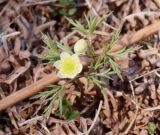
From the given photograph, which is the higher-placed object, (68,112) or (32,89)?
(32,89)

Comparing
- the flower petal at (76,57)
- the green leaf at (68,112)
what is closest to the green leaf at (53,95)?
the green leaf at (68,112)

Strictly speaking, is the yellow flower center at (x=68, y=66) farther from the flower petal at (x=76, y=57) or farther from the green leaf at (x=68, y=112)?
the green leaf at (x=68, y=112)

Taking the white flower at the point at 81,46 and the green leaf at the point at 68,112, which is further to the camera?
the green leaf at the point at 68,112

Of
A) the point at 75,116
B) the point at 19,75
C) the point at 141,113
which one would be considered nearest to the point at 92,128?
the point at 75,116

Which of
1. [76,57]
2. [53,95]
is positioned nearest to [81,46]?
[76,57]

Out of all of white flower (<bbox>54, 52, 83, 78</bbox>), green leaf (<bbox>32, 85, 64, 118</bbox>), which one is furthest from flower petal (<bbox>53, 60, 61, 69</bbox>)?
green leaf (<bbox>32, 85, 64, 118</bbox>)

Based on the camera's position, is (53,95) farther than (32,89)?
No

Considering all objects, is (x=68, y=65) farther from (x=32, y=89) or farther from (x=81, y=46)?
(x=32, y=89)

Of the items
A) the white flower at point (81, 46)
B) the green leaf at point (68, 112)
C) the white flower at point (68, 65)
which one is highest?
the white flower at point (81, 46)

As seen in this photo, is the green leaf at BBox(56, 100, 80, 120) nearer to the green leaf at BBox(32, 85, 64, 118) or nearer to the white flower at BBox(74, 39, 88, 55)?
the green leaf at BBox(32, 85, 64, 118)
